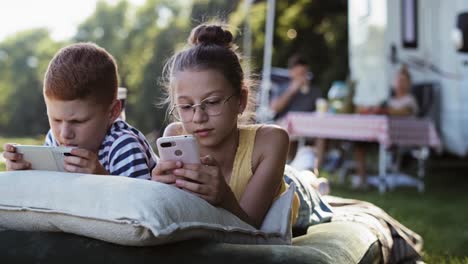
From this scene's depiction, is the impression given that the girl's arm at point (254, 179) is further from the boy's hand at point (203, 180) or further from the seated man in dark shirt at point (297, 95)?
the seated man in dark shirt at point (297, 95)

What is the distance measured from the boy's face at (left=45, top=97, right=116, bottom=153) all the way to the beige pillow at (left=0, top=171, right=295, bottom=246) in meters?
0.25

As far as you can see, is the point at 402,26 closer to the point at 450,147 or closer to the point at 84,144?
the point at 450,147

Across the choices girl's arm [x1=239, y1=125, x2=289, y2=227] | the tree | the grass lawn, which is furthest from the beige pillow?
the tree

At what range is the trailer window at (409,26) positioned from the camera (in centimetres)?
902

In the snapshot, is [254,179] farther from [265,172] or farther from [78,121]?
[78,121]

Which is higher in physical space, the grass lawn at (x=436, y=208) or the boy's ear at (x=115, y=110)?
the boy's ear at (x=115, y=110)

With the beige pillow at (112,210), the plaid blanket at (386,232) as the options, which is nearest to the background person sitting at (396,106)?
the plaid blanket at (386,232)

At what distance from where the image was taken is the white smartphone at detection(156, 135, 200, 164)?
1.84 metres

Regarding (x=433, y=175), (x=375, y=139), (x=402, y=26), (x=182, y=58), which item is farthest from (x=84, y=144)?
(x=433, y=175)

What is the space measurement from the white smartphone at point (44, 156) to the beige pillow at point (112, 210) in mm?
85

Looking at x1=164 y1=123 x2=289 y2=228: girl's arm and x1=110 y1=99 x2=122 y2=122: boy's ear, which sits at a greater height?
x1=110 y1=99 x2=122 y2=122: boy's ear

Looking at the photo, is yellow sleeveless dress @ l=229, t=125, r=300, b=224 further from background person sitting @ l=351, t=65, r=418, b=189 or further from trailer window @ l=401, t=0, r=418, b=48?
trailer window @ l=401, t=0, r=418, b=48

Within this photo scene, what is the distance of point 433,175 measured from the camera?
9719mm

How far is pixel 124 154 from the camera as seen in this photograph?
2.21m
